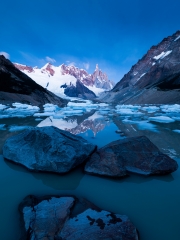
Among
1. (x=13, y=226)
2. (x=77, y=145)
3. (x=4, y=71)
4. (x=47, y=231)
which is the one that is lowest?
(x=13, y=226)

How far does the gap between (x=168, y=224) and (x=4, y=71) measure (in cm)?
6068

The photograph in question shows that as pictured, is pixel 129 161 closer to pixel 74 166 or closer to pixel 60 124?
pixel 74 166

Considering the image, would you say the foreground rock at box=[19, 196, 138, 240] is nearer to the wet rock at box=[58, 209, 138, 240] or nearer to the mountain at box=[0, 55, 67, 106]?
the wet rock at box=[58, 209, 138, 240]

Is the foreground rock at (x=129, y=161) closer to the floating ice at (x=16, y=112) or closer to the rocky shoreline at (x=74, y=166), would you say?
the rocky shoreline at (x=74, y=166)

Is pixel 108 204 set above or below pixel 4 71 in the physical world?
below

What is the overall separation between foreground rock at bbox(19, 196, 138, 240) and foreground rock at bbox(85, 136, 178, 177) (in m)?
1.31

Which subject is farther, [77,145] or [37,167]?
[77,145]

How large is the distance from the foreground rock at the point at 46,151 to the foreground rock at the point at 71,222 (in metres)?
1.28

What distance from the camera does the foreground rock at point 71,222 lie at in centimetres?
213

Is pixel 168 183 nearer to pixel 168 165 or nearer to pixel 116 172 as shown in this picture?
pixel 168 165

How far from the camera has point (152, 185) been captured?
3621 mm

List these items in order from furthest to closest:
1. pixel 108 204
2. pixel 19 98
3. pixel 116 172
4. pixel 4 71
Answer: pixel 4 71
pixel 19 98
pixel 116 172
pixel 108 204

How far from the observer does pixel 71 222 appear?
237 cm

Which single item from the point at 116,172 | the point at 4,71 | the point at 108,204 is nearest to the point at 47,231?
the point at 108,204
